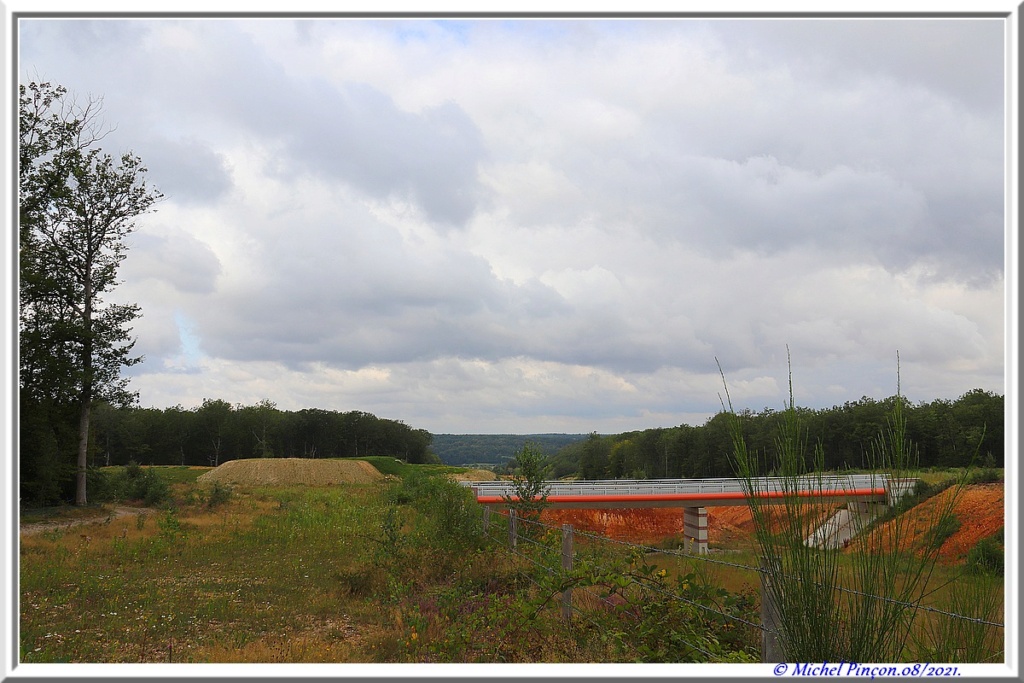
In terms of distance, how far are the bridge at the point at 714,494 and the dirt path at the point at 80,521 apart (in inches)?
274

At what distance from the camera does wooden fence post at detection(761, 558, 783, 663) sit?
2432 mm

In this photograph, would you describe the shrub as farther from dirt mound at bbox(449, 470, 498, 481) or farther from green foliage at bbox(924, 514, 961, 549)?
green foliage at bbox(924, 514, 961, 549)

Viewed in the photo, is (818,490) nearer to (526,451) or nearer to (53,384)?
(526,451)

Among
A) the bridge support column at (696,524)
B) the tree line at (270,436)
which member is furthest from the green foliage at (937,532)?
the bridge support column at (696,524)

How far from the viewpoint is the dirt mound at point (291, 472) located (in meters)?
17.3

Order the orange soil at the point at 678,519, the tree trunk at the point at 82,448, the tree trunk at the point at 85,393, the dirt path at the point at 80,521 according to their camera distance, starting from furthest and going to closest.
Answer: the tree trunk at the point at 82,448, the tree trunk at the point at 85,393, the dirt path at the point at 80,521, the orange soil at the point at 678,519

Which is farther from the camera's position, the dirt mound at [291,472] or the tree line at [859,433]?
the dirt mound at [291,472]

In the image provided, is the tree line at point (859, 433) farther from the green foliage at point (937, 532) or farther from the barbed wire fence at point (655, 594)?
the barbed wire fence at point (655, 594)

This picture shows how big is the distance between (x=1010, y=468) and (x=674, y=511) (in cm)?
2157

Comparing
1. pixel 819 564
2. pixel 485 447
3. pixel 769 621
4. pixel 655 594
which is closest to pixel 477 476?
pixel 485 447

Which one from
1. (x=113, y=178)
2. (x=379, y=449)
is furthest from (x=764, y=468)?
(x=379, y=449)

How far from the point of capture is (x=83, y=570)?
27.6ft

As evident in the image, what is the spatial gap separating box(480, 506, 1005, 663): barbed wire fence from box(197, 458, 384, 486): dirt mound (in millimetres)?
11468

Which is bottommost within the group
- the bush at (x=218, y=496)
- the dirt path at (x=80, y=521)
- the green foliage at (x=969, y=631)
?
the dirt path at (x=80, y=521)
